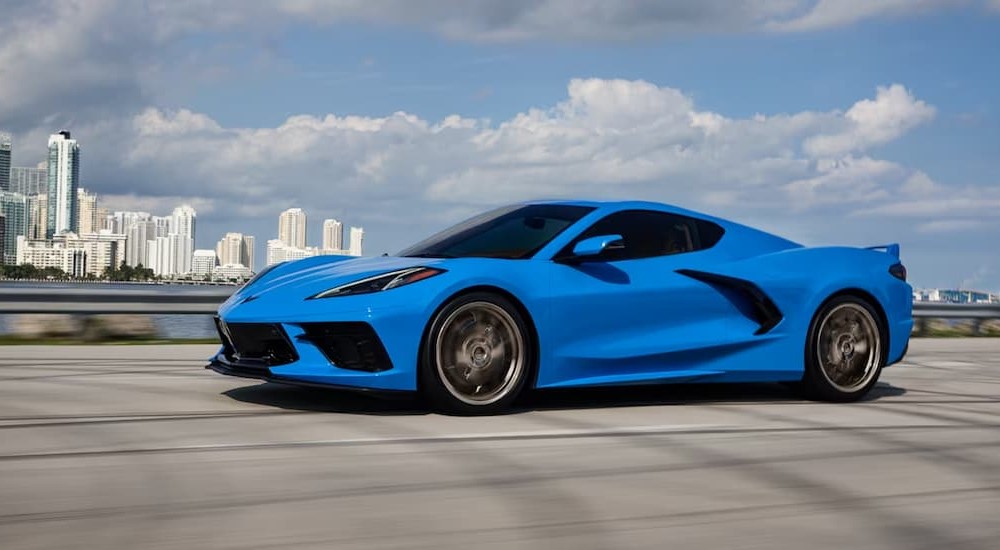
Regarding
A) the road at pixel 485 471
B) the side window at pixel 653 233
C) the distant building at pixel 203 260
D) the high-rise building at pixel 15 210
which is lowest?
the road at pixel 485 471

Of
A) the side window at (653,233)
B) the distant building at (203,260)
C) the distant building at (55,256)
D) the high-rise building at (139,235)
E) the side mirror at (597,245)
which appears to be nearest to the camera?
the side mirror at (597,245)

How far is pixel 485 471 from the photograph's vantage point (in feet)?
14.6

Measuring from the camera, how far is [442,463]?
15.1 feet

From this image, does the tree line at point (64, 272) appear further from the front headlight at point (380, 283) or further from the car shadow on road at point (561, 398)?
the front headlight at point (380, 283)

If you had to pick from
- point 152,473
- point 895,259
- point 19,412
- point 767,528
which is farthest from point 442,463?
point 895,259

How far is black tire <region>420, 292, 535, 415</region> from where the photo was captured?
595 cm

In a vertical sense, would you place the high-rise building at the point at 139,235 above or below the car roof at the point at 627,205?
above

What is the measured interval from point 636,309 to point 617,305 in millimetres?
137

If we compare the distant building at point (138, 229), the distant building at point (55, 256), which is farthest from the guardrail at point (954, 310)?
the distant building at point (138, 229)

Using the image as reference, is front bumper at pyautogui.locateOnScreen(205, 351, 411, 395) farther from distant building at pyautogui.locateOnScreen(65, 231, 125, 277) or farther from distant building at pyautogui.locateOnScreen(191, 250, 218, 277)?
distant building at pyautogui.locateOnScreen(65, 231, 125, 277)

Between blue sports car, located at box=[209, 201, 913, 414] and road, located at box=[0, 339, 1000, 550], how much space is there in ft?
0.83

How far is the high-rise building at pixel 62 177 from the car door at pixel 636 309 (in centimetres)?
16775

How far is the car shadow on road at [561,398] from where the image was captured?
6367 mm

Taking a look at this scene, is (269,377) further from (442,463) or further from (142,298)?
(142,298)
